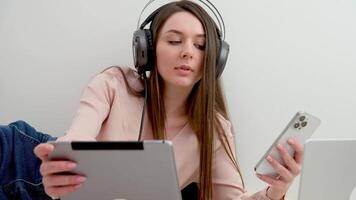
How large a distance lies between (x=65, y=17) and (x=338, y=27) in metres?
0.86

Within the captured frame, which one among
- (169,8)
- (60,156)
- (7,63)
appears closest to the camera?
(60,156)

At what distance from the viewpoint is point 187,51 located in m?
0.95

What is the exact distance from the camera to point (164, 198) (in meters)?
0.65

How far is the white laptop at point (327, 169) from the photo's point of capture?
66 cm

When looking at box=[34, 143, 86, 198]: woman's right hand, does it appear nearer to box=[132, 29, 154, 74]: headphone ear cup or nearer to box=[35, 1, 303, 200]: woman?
box=[35, 1, 303, 200]: woman

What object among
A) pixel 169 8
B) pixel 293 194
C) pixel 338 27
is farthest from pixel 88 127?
pixel 338 27

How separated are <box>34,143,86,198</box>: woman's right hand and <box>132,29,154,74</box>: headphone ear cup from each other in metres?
0.39

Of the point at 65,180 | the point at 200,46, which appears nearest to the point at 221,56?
the point at 200,46

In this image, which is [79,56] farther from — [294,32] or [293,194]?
[293,194]

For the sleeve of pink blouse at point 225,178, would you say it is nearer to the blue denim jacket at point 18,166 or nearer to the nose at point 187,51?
the nose at point 187,51

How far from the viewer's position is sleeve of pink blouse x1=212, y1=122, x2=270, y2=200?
1.05m

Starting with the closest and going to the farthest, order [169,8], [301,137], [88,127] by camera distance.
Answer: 1. [301,137]
2. [88,127]
3. [169,8]

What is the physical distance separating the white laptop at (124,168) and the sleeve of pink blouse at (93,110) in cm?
18

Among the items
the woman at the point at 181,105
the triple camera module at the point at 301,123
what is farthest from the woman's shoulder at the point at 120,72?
the triple camera module at the point at 301,123
